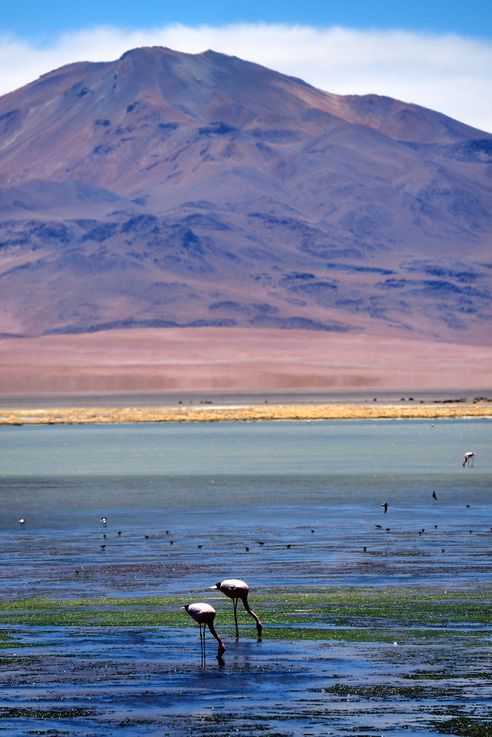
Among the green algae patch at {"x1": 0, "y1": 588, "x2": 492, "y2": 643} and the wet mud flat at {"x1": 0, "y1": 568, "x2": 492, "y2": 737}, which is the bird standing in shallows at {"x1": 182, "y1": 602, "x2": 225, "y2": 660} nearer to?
the wet mud flat at {"x1": 0, "y1": 568, "x2": 492, "y2": 737}

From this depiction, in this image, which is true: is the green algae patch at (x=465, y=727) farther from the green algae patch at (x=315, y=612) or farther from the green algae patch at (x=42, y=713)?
the green algae patch at (x=315, y=612)

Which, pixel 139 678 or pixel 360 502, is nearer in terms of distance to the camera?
pixel 139 678

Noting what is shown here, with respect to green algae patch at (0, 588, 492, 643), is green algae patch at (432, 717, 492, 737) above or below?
above

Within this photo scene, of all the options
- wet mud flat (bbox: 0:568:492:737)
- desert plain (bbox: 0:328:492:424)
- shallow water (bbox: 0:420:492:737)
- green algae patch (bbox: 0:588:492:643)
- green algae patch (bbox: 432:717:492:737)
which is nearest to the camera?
green algae patch (bbox: 432:717:492:737)

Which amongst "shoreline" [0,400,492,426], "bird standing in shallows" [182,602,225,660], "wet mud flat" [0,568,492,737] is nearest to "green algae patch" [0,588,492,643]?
"wet mud flat" [0,568,492,737]

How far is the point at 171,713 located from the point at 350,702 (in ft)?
5.30

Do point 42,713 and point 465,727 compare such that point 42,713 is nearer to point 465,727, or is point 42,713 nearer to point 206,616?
point 206,616

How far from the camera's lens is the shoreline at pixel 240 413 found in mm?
82000

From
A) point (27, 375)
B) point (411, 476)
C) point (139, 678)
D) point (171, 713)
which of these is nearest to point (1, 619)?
point (139, 678)

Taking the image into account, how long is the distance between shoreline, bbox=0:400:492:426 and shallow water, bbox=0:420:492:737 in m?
30.5

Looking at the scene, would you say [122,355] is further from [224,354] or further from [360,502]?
[360,502]

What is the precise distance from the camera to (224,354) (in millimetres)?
188500

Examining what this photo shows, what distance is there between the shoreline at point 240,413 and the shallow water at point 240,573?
100 ft

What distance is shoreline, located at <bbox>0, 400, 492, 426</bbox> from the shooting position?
8200cm
